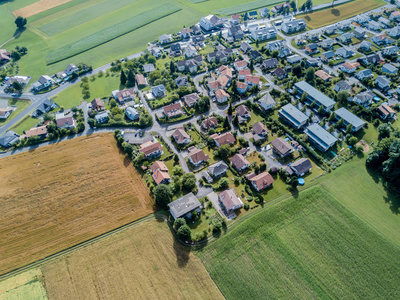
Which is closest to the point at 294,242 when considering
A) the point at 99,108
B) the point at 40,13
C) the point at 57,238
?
the point at 57,238

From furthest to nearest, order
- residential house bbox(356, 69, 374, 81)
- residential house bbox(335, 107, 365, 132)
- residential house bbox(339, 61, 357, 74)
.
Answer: residential house bbox(339, 61, 357, 74) → residential house bbox(356, 69, 374, 81) → residential house bbox(335, 107, 365, 132)

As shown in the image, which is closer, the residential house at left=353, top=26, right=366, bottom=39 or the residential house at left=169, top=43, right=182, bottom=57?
the residential house at left=169, top=43, right=182, bottom=57

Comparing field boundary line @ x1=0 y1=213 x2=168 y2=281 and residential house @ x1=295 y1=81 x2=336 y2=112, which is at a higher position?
residential house @ x1=295 y1=81 x2=336 y2=112

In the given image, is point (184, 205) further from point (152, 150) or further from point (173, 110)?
point (173, 110)

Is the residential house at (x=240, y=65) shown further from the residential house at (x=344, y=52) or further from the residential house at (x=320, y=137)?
the residential house at (x=344, y=52)

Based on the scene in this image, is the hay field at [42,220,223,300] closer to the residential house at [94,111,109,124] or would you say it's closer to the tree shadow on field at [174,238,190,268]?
the tree shadow on field at [174,238,190,268]

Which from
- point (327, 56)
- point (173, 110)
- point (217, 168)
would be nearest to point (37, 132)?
point (173, 110)

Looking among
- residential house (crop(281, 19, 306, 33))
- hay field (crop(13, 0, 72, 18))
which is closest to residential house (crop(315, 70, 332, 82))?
residential house (crop(281, 19, 306, 33))

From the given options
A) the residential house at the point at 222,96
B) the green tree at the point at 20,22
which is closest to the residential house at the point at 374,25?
the residential house at the point at 222,96

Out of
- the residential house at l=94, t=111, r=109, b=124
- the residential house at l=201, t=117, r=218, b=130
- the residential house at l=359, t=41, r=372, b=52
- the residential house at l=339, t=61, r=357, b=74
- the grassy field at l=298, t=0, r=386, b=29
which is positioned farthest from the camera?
the grassy field at l=298, t=0, r=386, b=29
